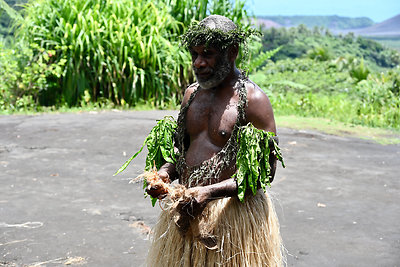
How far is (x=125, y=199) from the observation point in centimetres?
546

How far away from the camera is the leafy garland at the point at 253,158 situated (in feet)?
7.89

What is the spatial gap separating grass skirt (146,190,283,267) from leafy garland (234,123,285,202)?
0.58 ft

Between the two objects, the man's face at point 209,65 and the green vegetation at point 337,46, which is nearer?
the man's face at point 209,65

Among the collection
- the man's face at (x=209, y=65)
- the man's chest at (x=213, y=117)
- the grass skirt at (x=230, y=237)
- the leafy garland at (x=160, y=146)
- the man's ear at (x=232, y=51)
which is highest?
the man's ear at (x=232, y=51)

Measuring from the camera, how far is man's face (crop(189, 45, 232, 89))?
8.05 feet

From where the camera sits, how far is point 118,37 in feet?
35.0

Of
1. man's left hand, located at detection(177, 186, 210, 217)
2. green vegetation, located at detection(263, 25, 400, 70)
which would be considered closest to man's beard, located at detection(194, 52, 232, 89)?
man's left hand, located at detection(177, 186, 210, 217)

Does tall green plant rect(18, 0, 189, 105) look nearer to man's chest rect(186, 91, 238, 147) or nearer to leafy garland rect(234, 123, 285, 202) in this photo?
man's chest rect(186, 91, 238, 147)

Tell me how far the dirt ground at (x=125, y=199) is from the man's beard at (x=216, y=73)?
2.01 meters

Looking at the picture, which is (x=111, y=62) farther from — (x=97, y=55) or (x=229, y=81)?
(x=229, y=81)

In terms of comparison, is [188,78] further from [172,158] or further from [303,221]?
[172,158]

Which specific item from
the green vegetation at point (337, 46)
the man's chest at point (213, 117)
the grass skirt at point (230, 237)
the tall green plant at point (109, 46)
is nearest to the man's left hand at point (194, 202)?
the grass skirt at point (230, 237)

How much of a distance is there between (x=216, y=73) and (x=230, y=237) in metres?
0.77

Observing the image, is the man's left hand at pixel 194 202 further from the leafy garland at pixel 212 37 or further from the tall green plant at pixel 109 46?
the tall green plant at pixel 109 46
